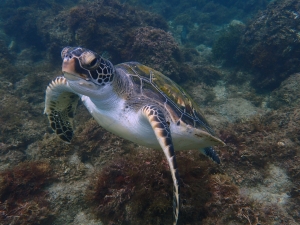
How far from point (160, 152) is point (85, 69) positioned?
1860mm

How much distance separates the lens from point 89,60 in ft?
6.95

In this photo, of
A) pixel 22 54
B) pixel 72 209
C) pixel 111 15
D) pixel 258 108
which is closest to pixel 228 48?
pixel 258 108

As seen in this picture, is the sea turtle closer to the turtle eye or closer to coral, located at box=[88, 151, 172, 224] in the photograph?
the turtle eye

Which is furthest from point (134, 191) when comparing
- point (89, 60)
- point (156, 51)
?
point (156, 51)

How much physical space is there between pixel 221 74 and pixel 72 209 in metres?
8.22

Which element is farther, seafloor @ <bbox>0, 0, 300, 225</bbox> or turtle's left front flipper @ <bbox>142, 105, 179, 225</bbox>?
seafloor @ <bbox>0, 0, 300, 225</bbox>

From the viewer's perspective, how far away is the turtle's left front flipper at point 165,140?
198cm

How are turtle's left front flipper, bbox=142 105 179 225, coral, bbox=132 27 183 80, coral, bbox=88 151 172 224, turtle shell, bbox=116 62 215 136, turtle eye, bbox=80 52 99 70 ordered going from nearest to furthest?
turtle's left front flipper, bbox=142 105 179 225 → turtle eye, bbox=80 52 99 70 → coral, bbox=88 151 172 224 → turtle shell, bbox=116 62 215 136 → coral, bbox=132 27 183 80

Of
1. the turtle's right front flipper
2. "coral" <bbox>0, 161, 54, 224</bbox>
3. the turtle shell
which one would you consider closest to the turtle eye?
the turtle shell

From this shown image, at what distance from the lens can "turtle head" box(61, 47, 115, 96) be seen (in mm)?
2072

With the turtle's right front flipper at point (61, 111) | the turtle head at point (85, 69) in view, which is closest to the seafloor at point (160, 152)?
the turtle's right front flipper at point (61, 111)

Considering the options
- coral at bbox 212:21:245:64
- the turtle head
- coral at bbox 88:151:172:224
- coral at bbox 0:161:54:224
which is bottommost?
coral at bbox 0:161:54:224

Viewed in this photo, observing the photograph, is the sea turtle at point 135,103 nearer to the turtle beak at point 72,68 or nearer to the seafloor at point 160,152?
the turtle beak at point 72,68

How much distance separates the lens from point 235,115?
19.6 ft
